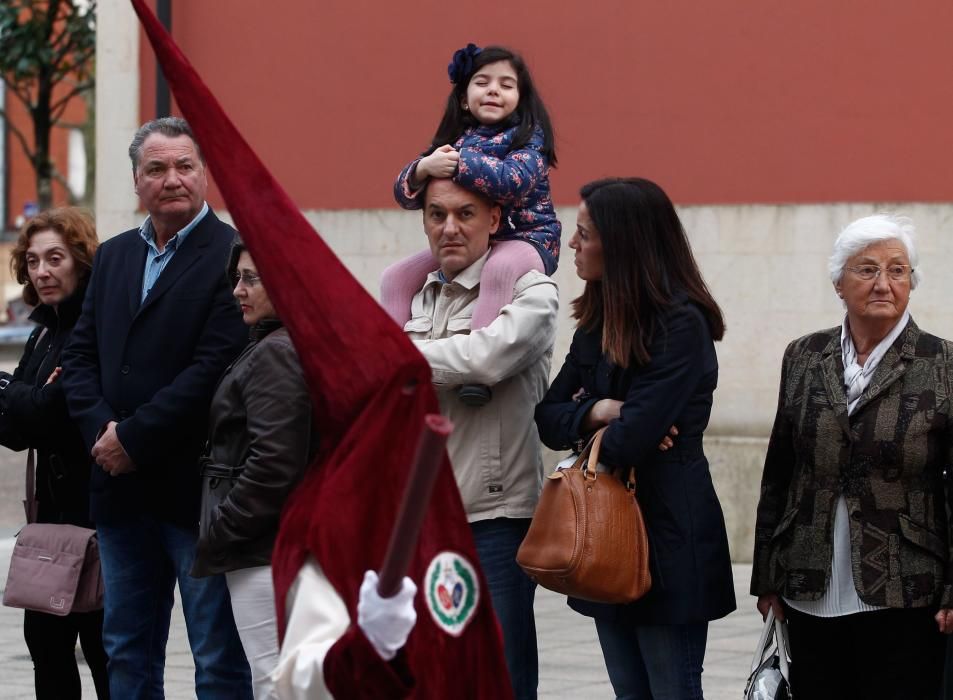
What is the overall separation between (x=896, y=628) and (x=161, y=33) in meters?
2.49

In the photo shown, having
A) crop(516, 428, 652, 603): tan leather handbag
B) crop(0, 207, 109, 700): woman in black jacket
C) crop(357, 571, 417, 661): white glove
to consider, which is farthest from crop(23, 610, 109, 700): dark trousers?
crop(357, 571, 417, 661): white glove

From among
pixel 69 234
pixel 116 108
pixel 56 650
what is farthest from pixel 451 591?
pixel 116 108

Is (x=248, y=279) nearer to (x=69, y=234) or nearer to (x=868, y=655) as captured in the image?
(x=69, y=234)

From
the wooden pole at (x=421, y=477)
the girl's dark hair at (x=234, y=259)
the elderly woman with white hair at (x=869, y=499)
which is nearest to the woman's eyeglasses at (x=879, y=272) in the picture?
the elderly woman with white hair at (x=869, y=499)

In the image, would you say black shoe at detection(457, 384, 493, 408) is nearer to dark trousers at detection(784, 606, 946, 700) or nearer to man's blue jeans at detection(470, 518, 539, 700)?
man's blue jeans at detection(470, 518, 539, 700)

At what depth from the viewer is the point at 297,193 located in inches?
440

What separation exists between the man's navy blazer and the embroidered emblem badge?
79.2 inches

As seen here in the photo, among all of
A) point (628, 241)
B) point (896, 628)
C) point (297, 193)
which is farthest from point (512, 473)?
point (297, 193)

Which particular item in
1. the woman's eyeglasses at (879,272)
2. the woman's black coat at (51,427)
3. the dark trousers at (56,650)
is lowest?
the dark trousers at (56,650)

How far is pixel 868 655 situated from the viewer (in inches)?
175

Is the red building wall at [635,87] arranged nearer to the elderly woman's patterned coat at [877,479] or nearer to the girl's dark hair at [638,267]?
the elderly woman's patterned coat at [877,479]

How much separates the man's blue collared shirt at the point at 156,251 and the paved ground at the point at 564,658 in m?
2.27

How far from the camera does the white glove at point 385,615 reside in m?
2.59

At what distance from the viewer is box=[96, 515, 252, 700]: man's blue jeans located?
488cm
